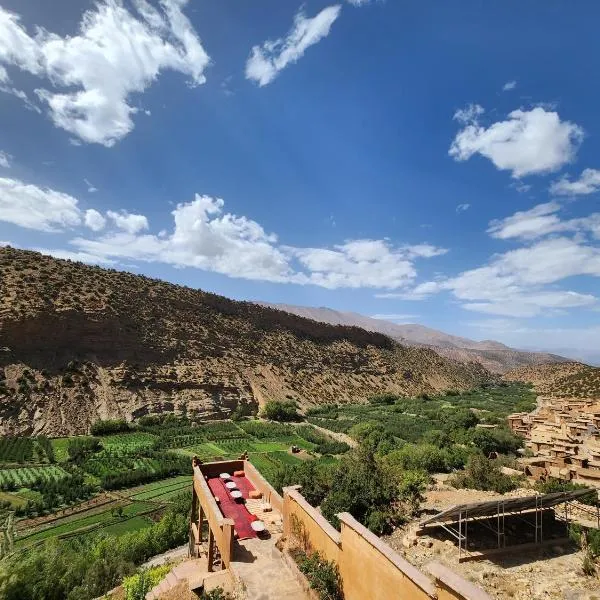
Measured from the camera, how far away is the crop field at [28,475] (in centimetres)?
2569

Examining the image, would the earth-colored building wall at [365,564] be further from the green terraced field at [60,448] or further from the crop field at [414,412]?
the green terraced field at [60,448]

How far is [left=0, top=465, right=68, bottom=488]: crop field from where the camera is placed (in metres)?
25.7

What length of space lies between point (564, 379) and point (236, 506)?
273ft

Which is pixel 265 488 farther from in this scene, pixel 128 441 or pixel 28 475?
pixel 128 441

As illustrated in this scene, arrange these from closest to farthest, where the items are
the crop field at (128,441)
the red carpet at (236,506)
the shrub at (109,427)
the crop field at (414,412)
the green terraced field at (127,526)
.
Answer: the red carpet at (236,506)
the green terraced field at (127,526)
the crop field at (128,441)
the shrub at (109,427)
the crop field at (414,412)

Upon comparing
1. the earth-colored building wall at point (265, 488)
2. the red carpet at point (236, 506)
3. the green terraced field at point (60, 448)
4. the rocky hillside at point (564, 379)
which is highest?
the rocky hillside at point (564, 379)

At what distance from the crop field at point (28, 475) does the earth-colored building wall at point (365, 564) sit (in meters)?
21.9

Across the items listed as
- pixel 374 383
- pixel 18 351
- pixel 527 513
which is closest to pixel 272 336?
pixel 374 383

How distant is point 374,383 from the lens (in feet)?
239

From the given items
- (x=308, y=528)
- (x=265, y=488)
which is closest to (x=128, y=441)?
(x=265, y=488)

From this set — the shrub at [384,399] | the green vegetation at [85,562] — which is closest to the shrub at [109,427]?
the green vegetation at [85,562]

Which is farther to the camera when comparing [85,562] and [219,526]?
[85,562]

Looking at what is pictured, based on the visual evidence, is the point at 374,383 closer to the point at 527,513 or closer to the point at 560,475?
the point at 560,475

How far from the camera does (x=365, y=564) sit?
8078 mm
